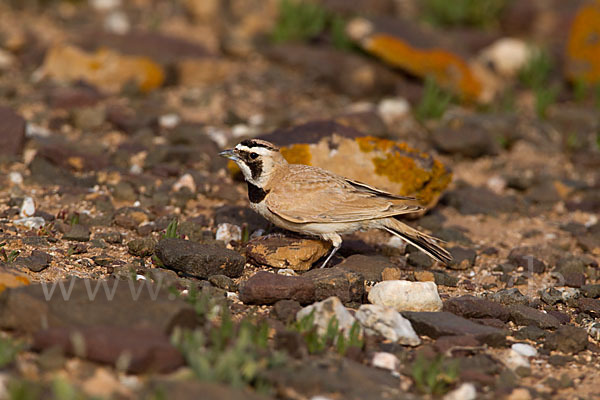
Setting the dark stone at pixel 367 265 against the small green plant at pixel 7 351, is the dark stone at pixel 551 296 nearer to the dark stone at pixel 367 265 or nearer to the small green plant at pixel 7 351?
the dark stone at pixel 367 265

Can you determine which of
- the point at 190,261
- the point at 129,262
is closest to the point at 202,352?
the point at 190,261

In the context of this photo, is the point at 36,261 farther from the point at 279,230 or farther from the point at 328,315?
the point at 328,315

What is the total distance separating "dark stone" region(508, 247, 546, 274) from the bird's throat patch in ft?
8.11

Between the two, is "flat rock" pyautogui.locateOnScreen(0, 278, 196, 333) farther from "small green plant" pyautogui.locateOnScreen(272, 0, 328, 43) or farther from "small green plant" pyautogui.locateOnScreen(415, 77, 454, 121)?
"small green plant" pyautogui.locateOnScreen(272, 0, 328, 43)

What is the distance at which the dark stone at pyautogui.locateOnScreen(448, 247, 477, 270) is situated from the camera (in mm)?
6777

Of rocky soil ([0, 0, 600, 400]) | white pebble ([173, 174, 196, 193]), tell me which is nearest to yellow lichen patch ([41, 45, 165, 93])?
rocky soil ([0, 0, 600, 400])

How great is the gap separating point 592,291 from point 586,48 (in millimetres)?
6140

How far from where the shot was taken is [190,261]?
5.80 meters

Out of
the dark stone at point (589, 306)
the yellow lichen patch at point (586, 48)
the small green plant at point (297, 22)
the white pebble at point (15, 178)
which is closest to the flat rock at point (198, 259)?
the white pebble at point (15, 178)

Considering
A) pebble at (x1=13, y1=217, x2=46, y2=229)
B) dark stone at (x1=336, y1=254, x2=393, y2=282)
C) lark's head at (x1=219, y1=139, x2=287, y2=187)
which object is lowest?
pebble at (x1=13, y1=217, x2=46, y2=229)

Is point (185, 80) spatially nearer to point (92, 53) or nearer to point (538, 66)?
point (92, 53)

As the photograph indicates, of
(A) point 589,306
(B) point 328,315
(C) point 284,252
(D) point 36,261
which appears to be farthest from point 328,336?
(A) point 589,306

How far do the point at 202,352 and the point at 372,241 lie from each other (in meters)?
3.35

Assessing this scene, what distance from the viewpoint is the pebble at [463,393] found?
14.2 ft
